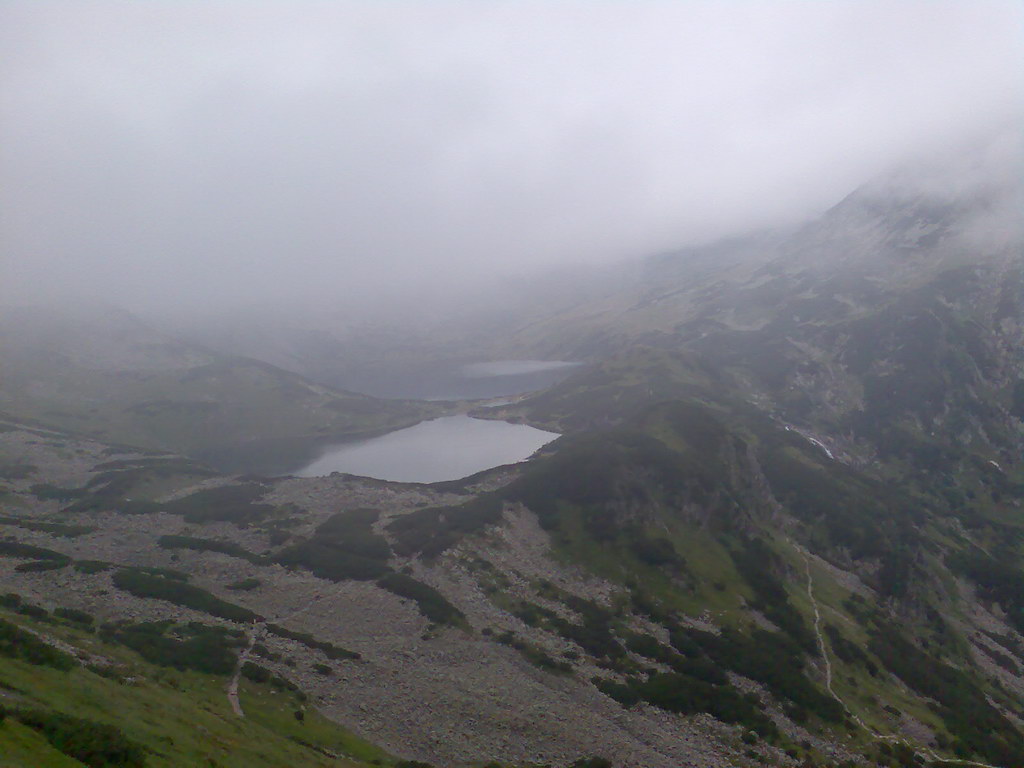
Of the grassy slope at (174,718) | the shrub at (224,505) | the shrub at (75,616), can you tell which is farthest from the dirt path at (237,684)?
the shrub at (224,505)

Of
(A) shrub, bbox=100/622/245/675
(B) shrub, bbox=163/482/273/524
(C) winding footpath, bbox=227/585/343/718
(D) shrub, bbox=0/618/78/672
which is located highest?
(D) shrub, bbox=0/618/78/672

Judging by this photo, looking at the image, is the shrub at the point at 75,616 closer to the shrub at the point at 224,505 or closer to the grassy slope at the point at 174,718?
the grassy slope at the point at 174,718

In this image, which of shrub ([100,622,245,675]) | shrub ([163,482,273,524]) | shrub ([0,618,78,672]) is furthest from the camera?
shrub ([163,482,273,524])

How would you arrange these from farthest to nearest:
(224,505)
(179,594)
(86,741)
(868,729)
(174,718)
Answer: (224,505), (868,729), (179,594), (174,718), (86,741)

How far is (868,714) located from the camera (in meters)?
76.3

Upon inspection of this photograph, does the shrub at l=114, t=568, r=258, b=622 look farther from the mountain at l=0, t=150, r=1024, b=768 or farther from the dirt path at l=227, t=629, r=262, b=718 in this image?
the dirt path at l=227, t=629, r=262, b=718

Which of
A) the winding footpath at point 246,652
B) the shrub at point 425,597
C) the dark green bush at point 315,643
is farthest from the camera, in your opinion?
the shrub at point 425,597

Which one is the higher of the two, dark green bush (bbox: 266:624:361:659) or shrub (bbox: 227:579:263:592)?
shrub (bbox: 227:579:263:592)

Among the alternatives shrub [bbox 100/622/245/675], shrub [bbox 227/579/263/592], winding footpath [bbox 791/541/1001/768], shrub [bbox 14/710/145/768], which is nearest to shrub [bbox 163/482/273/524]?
shrub [bbox 227/579/263/592]

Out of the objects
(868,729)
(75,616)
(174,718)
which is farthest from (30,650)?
(868,729)

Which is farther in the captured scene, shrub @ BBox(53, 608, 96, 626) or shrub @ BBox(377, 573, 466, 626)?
shrub @ BBox(377, 573, 466, 626)

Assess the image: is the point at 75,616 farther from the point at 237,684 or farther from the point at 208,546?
the point at 208,546

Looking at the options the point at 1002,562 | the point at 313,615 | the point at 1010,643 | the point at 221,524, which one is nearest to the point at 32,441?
the point at 221,524

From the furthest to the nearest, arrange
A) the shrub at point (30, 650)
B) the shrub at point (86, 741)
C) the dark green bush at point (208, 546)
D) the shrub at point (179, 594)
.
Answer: the dark green bush at point (208, 546) < the shrub at point (179, 594) < the shrub at point (30, 650) < the shrub at point (86, 741)
